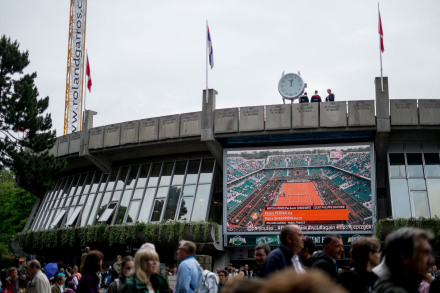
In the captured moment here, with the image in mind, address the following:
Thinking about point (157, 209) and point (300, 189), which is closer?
point (300, 189)

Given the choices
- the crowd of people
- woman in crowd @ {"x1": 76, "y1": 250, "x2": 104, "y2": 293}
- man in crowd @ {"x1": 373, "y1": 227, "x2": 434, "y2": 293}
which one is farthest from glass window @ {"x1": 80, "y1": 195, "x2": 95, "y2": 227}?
man in crowd @ {"x1": 373, "y1": 227, "x2": 434, "y2": 293}

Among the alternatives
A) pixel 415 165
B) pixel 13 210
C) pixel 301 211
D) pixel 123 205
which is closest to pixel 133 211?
pixel 123 205

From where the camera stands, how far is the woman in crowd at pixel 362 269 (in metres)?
6.18

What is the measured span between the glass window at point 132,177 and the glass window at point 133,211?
Answer: 1.52 metres

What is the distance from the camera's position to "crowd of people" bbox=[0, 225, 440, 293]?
225cm

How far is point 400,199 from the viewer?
27.2 metres

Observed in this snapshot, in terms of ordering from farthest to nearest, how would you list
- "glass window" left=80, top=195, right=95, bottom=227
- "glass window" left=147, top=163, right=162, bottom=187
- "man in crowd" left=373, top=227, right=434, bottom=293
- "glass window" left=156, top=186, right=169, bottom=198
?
1. "glass window" left=80, top=195, right=95, bottom=227
2. "glass window" left=147, top=163, right=162, bottom=187
3. "glass window" left=156, top=186, right=169, bottom=198
4. "man in crowd" left=373, top=227, right=434, bottom=293

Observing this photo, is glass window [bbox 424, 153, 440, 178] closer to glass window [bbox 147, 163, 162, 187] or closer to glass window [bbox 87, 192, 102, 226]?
glass window [bbox 147, 163, 162, 187]

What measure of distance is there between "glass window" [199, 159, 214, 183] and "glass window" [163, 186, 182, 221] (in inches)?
51.8

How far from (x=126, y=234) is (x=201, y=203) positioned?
3976 millimetres

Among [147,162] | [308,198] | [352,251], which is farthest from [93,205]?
[352,251]

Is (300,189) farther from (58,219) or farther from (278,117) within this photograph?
(58,219)

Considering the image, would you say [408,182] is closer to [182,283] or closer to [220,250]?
[220,250]

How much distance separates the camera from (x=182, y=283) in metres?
8.30
